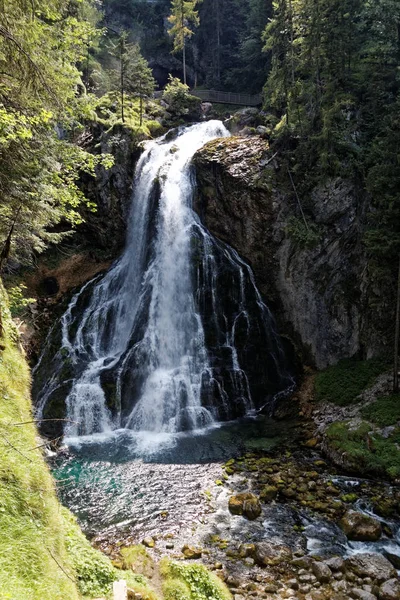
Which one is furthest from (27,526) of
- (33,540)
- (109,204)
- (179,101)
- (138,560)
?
(179,101)

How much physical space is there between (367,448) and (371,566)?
465 centimetres

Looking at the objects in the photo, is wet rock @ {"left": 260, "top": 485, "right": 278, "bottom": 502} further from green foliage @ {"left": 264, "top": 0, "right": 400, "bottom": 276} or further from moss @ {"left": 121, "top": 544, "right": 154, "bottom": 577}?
green foliage @ {"left": 264, "top": 0, "right": 400, "bottom": 276}

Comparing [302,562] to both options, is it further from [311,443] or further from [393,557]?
[311,443]

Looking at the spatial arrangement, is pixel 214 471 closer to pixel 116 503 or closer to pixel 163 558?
pixel 116 503

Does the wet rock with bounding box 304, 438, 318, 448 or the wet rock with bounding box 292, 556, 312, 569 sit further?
the wet rock with bounding box 304, 438, 318, 448

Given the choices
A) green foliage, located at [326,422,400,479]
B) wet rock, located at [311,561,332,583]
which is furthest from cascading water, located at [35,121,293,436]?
wet rock, located at [311,561,332,583]

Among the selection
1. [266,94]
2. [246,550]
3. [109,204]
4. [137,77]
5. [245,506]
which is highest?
[137,77]

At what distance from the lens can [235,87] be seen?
40812 millimetres

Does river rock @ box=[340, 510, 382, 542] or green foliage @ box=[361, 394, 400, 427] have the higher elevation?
green foliage @ box=[361, 394, 400, 427]

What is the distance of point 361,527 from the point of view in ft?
29.5

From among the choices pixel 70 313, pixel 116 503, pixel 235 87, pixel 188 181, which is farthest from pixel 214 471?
pixel 235 87

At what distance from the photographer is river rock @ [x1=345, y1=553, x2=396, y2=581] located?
7.69m

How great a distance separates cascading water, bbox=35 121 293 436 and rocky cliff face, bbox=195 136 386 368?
1.08 metres

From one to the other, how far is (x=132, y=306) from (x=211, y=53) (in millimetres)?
39006
